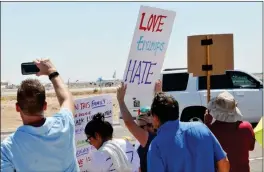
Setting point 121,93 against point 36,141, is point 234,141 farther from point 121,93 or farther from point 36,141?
point 36,141

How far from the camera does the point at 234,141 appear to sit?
12.8 ft

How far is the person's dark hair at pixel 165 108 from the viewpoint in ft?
10.5

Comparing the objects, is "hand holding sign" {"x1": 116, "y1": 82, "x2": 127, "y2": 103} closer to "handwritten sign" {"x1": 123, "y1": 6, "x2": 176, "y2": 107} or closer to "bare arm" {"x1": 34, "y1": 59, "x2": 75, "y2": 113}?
"handwritten sign" {"x1": 123, "y1": 6, "x2": 176, "y2": 107}

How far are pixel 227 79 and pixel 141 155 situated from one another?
940cm

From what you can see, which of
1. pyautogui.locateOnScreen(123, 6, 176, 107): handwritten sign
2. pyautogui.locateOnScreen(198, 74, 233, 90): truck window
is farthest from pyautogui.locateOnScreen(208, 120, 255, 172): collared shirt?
pyautogui.locateOnScreen(198, 74, 233, 90): truck window

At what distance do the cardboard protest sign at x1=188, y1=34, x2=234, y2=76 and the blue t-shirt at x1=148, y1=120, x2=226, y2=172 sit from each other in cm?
210

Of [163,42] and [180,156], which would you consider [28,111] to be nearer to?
[180,156]

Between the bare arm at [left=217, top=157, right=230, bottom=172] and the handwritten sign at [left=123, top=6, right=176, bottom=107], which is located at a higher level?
the handwritten sign at [left=123, top=6, right=176, bottom=107]

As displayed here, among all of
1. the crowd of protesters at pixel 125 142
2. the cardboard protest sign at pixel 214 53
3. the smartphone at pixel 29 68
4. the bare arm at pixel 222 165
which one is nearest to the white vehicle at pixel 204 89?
the cardboard protest sign at pixel 214 53

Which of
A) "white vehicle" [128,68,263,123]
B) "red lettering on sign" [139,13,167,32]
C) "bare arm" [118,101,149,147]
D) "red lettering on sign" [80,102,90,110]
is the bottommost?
"white vehicle" [128,68,263,123]

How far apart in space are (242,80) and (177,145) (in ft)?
34.5

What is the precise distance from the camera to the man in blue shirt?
312cm

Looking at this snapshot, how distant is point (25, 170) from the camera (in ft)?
8.45

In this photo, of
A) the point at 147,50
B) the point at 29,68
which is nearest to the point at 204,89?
the point at 147,50
